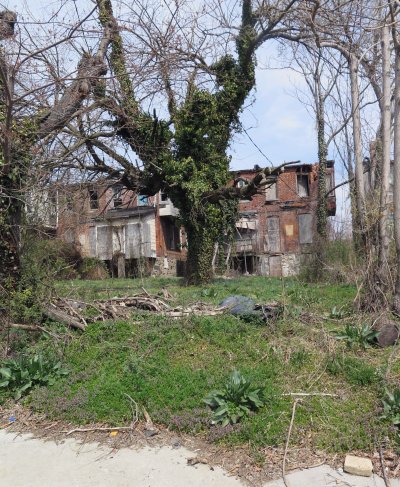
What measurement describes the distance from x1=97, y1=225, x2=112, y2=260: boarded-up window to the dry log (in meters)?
28.4

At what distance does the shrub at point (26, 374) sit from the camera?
6238mm

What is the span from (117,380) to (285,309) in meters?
2.82

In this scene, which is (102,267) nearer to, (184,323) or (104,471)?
(184,323)

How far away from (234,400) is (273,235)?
1365 inches

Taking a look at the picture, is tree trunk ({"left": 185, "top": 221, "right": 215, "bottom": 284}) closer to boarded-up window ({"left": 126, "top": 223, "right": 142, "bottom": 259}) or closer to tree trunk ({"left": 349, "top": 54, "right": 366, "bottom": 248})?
tree trunk ({"left": 349, "top": 54, "right": 366, "bottom": 248})

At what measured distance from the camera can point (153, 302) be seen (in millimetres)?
8781

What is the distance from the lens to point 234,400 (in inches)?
201

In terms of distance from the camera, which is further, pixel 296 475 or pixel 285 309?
pixel 285 309

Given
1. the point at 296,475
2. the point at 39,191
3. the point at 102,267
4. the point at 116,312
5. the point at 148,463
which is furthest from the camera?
the point at 102,267

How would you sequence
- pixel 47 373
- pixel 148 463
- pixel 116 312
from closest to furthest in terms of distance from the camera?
pixel 148 463 < pixel 47 373 < pixel 116 312

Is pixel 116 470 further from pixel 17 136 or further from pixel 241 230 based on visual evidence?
pixel 241 230

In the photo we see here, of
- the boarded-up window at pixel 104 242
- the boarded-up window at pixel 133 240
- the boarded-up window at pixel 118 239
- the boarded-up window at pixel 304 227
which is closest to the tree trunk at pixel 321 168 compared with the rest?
the boarded-up window at pixel 304 227

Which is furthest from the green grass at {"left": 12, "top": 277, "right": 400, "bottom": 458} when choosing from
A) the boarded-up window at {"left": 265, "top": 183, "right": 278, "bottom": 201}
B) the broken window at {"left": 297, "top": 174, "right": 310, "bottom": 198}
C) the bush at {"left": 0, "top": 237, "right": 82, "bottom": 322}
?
the boarded-up window at {"left": 265, "top": 183, "right": 278, "bottom": 201}

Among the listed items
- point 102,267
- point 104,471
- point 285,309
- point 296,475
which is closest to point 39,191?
point 285,309
